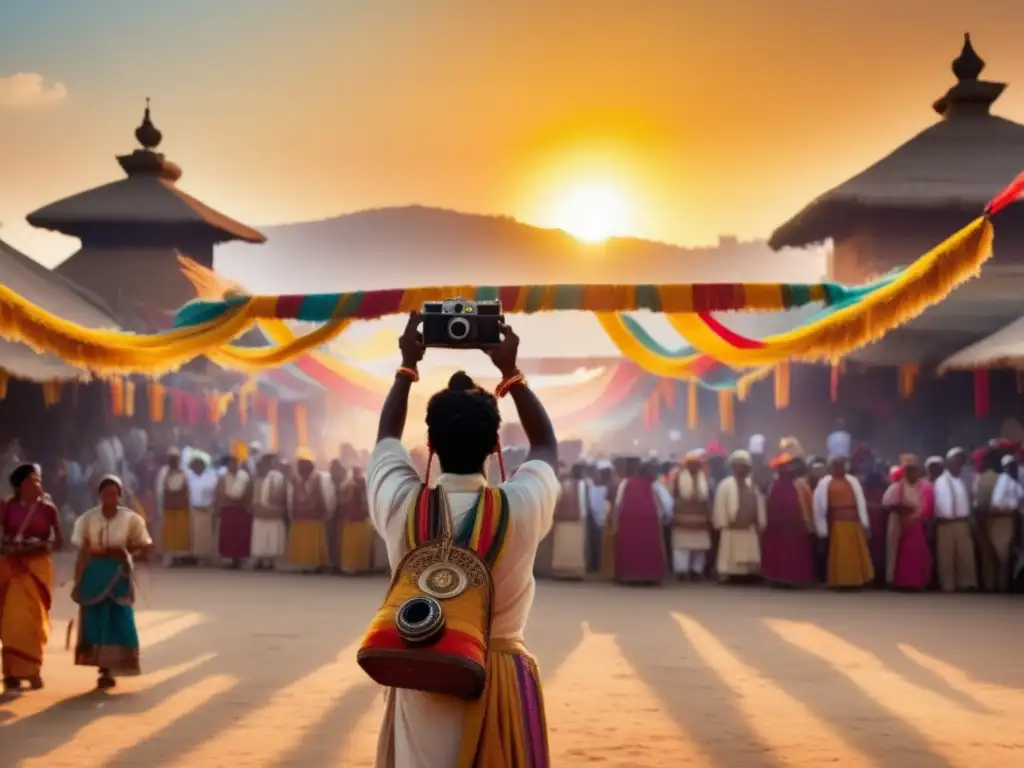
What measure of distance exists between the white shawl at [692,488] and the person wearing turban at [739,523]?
0.24 metres

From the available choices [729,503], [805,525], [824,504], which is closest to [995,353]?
[824,504]

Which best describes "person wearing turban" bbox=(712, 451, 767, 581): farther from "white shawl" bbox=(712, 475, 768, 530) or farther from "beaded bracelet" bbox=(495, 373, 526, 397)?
"beaded bracelet" bbox=(495, 373, 526, 397)

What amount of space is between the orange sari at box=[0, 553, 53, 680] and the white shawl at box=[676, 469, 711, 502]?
8.43 meters

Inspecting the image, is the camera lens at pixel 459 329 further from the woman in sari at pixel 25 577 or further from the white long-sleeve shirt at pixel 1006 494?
the white long-sleeve shirt at pixel 1006 494

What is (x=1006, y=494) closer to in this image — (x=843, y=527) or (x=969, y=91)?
(x=843, y=527)

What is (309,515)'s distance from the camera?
49.8 feet

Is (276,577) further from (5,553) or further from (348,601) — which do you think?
(5,553)

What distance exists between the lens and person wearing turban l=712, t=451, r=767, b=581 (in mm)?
13969

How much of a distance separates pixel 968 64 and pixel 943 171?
3.47 m

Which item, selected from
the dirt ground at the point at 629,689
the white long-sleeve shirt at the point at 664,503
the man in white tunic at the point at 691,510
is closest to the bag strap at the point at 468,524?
the dirt ground at the point at 629,689

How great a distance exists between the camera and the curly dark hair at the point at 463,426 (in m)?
3.02

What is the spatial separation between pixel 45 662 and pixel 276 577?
6007 millimetres

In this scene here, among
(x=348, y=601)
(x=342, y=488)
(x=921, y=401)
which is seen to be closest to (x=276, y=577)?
(x=342, y=488)

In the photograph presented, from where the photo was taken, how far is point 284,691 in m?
7.68
